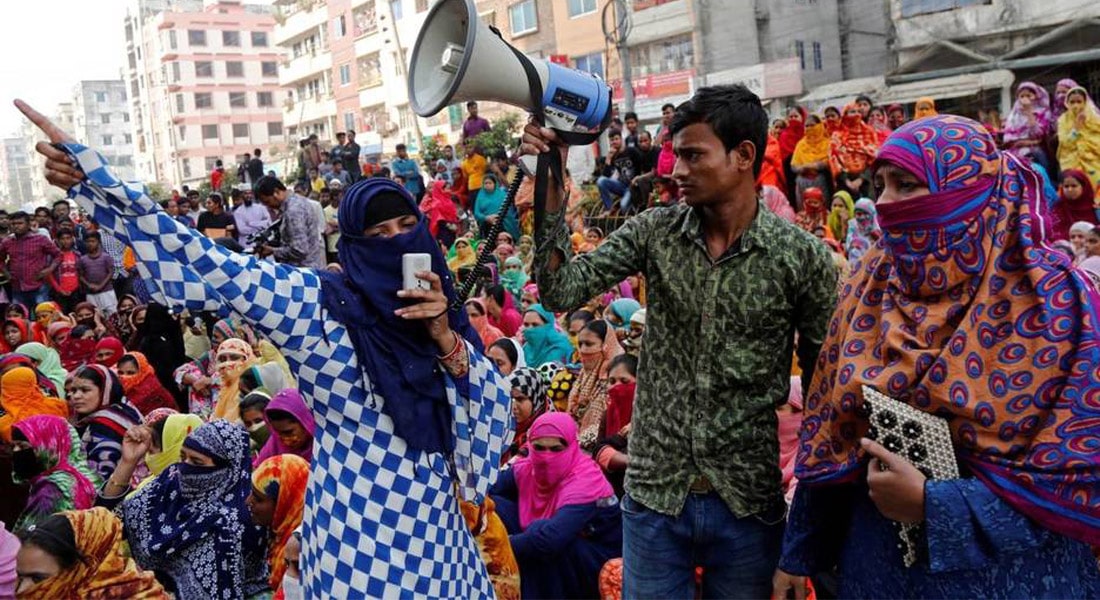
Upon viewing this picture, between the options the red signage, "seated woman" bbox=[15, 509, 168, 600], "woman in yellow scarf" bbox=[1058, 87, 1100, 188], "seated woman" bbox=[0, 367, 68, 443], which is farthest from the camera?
the red signage

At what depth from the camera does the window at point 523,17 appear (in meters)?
31.9

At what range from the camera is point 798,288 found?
7.38 ft

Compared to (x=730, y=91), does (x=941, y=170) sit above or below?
below

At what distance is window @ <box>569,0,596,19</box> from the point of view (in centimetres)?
2931

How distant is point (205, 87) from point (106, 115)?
29.0m

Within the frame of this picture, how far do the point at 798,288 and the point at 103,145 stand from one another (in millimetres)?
96940

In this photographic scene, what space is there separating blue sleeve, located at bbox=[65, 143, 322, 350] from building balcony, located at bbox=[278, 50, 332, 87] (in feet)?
163

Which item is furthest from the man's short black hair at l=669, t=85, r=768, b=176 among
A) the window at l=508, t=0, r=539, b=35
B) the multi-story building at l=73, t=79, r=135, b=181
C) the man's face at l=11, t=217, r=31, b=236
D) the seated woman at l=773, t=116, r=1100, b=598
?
the multi-story building at l=73, t=79, r=135, b=181

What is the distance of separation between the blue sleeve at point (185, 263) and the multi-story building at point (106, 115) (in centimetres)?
9326

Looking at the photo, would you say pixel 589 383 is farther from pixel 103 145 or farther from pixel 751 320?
pixel 103 145

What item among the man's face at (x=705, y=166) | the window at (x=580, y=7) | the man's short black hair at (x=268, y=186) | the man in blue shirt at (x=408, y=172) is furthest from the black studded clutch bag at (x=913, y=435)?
the window at (x=580, y=7)

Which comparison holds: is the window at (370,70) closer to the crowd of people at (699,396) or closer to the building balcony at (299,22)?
the building balcony at (299,22)

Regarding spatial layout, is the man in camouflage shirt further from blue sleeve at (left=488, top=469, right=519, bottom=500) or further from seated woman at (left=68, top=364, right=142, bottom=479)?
seated woman at (left=68, top=364, right=142, bottom=479)

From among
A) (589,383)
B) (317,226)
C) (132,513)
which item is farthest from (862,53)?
(132,513)
